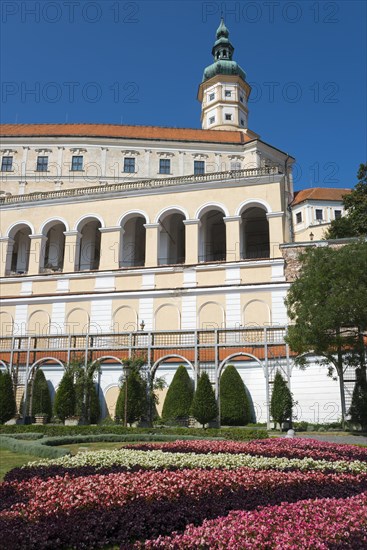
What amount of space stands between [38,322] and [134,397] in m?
15.2

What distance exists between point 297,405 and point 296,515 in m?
17.9

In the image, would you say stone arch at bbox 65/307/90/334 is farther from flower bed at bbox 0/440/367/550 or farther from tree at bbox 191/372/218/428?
flower bed at bbox 0/440/367/550

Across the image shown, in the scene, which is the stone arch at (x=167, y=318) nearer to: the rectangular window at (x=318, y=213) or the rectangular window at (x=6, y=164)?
the rectangular window at (x=6, y=164)

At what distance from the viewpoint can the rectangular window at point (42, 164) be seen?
55000 millimetres

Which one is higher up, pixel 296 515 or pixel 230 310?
pixel 230 310

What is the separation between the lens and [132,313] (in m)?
33.3

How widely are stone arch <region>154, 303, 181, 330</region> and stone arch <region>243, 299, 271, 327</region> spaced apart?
14.3 ft

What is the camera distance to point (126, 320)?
33188 millimetres

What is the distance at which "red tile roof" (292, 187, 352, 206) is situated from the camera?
61.8m

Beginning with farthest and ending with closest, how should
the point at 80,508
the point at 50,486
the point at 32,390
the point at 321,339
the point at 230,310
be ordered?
the point at 230,310, the point at 32,390, the point at 321,339, the point at 50,486, the point at 80,508

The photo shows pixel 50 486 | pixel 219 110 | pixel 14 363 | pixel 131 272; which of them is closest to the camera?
pixel 50 486

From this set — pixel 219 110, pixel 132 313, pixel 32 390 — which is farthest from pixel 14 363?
pixel 219 110

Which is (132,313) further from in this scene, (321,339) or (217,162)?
(217,162)

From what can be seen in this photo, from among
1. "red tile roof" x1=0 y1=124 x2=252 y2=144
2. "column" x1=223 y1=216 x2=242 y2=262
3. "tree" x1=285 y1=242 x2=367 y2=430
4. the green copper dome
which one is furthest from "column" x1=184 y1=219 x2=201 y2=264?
the green copper dome
